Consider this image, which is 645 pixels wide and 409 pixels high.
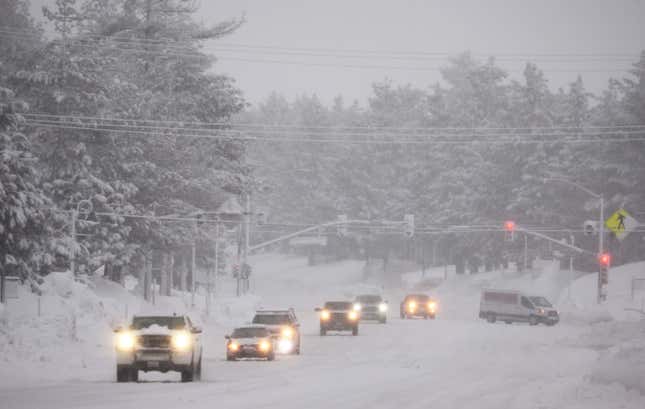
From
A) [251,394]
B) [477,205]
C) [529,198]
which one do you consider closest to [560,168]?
[529,198]

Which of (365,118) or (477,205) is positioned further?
(365,118)

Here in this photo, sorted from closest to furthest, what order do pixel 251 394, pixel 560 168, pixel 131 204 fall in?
pixel 251 394 → pixel 131 204 → pixel 560 168

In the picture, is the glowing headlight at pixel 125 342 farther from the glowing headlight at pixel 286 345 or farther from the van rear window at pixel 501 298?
the van rear window at pixel 501 298

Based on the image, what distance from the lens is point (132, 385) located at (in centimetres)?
2606

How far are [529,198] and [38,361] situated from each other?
267 ft

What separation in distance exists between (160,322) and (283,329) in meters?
13.0

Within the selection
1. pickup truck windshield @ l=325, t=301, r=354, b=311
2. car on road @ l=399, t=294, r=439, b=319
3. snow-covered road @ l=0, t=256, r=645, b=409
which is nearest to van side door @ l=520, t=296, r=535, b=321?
car on road @ l=399, t=294, r=439, b=319

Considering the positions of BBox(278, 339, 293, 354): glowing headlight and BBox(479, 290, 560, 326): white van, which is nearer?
BBox(278, 339, 293, 354): glowing headlight

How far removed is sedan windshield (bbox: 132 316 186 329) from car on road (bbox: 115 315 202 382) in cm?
25

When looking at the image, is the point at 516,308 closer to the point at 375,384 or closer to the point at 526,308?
the point at 526,308

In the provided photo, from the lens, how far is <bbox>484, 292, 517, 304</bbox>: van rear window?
72750 mm

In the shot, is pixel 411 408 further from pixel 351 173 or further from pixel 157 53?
pixel 351 173

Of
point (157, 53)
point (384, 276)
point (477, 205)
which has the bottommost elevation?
point (384, 276)

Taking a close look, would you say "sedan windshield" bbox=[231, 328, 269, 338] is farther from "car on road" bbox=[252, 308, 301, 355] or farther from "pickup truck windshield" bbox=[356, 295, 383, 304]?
"pickup truck windshield" bbox=[356, 295, 383, 304]
